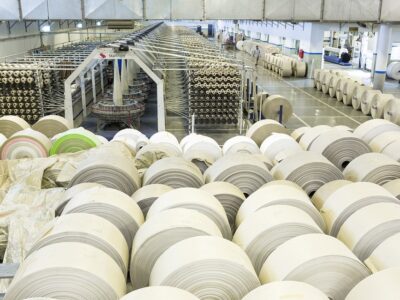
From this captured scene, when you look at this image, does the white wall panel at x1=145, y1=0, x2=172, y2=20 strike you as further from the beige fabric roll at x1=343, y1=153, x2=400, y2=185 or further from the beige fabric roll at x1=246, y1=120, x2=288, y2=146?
the beige fabric roll at x1=343, y1=153, x2=400, y2=185

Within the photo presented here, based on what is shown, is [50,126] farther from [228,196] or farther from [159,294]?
[159,294]

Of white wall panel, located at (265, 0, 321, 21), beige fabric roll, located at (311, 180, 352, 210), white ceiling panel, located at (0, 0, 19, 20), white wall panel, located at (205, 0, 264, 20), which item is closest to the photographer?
beige fabric roll, located at (311, 180, 352, 210)

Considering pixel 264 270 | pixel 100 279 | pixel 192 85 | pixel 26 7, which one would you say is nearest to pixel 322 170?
pixel 264 270

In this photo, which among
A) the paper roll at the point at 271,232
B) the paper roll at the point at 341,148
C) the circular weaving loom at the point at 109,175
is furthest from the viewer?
the paper roll at the point at 341,148

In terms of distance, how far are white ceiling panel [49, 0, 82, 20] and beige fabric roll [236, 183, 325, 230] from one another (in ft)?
44.2

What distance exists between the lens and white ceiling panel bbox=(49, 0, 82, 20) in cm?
1566

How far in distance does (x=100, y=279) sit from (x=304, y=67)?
23.4 metres

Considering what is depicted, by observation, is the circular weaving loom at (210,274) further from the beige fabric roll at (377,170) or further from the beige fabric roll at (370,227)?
the beige fabric roll at (377,170)

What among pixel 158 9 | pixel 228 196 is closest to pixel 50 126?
pixel 228 196

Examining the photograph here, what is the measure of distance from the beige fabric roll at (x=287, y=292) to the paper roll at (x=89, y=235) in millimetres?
1356

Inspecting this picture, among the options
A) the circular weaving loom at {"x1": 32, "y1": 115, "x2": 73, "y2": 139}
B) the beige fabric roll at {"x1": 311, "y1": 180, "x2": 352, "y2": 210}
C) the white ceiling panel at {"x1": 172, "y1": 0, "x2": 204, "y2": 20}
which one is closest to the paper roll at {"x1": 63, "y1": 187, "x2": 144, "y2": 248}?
the beige fabric roll at {"x1": 311, "y1": 180, "x2": 352, "y2": 210}

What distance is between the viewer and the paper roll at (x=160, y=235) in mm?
3740

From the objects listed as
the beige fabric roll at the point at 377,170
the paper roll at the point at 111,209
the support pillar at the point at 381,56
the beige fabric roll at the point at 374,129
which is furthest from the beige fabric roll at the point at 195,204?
the support pillar at the point at 381,56

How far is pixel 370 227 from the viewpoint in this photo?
13.1 ft
